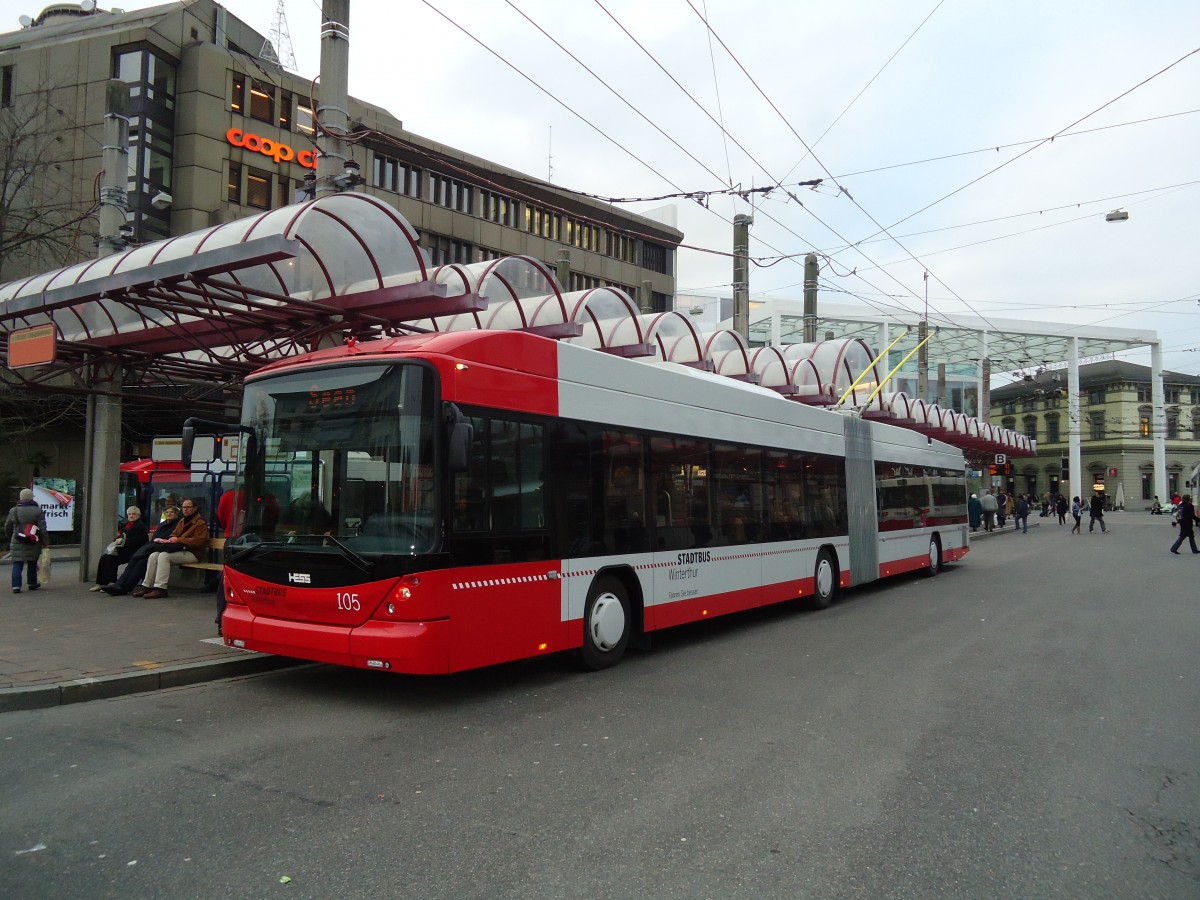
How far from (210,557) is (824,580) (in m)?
9.57

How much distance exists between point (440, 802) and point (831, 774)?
2.28 m

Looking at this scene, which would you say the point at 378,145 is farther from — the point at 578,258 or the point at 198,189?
the point at 578,258

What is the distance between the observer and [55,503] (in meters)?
22.4

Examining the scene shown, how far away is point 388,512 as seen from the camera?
6.25 metres

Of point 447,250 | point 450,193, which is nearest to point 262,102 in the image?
point 450,193

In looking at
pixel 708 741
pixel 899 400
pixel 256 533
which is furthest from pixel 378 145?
pixel 708 741

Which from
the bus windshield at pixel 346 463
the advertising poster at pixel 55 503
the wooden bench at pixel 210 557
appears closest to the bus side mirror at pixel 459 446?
the bus windshield at pixel 346 463

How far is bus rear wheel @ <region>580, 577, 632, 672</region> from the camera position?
7.84 m

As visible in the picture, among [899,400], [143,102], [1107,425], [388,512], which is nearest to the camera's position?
[388,512]

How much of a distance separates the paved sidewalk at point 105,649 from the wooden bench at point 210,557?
482 millimetres

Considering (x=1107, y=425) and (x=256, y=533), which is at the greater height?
(x=1107, y=425)

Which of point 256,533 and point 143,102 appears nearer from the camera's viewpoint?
point 256,533

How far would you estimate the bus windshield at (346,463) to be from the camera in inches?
245

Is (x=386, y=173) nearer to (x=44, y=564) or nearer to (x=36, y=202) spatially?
(x=36, y=202)
